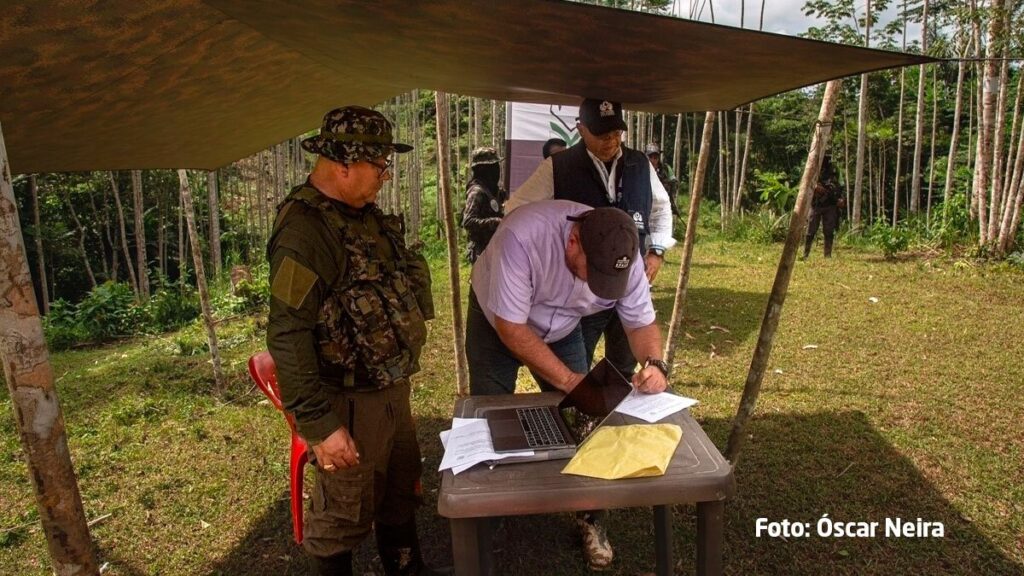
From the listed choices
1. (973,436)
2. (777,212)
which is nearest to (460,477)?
(973,436)

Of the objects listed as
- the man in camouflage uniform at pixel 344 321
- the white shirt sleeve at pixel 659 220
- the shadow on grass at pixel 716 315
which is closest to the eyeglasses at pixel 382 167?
the man in camouflage uniform at pixel 344 321

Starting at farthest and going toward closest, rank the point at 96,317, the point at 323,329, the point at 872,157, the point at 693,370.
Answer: the point at 872,157 < the point at 96,317 < the point at 693,370 < the point at 323,329

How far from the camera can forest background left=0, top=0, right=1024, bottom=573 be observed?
868 centimetres

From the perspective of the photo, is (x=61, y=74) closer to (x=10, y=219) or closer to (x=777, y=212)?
(x=10, y=219)

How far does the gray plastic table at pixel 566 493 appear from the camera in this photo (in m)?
1.62

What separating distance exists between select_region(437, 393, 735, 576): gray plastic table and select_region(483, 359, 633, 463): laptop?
4.5 inches

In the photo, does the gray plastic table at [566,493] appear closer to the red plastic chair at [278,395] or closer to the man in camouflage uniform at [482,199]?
the red plastic chair at [278,395]

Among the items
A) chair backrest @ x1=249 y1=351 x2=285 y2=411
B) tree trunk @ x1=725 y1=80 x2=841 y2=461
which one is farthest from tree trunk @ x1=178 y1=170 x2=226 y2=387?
tree trunk @ x1=725 y1=80 x2=841 y2=461

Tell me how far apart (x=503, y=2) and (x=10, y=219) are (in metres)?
1.21

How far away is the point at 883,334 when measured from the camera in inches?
241

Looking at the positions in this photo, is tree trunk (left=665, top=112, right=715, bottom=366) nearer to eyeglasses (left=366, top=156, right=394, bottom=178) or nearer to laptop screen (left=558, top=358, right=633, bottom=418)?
laptop screen (left=558, top=358, right=633, bottom=418)

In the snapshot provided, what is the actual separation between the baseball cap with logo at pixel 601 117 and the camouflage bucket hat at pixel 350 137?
1.25 m

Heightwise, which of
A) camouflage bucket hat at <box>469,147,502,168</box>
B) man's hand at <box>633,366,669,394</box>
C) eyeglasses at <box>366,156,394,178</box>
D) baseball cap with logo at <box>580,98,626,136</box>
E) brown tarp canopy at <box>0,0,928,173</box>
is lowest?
man's hand at <box>633,366,669,394</box>

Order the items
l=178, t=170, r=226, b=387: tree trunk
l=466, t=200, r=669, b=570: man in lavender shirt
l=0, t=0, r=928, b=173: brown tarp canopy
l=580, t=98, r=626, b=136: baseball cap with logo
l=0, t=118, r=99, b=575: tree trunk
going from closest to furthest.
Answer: l=0, t=118, r=99, b=575: tree trunk < l=0, t=0, r=928, b=173: brown tarp canopy < l=466, t=200, r=669, b=570: man in lavender shirt < l=580, t=98, r=626, b=136: baseball cap with logo < l=178, t=170, r=226, b=387: tree trunk
